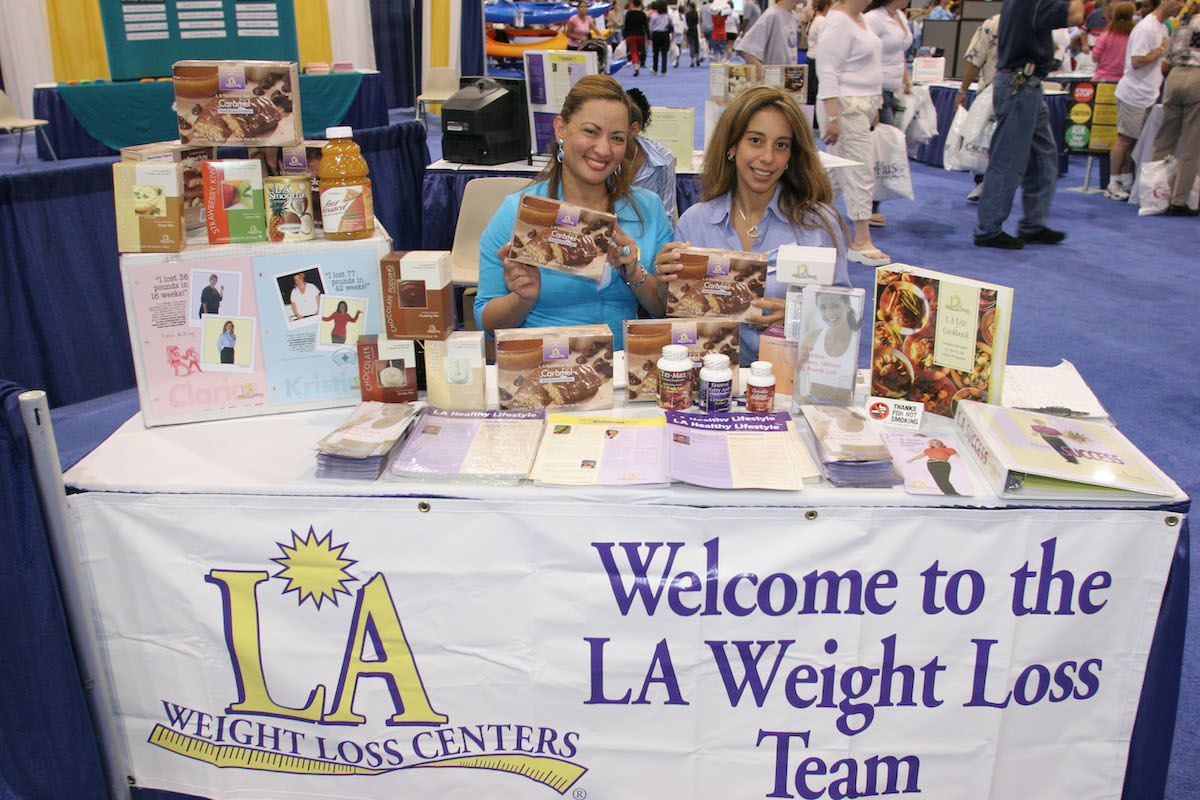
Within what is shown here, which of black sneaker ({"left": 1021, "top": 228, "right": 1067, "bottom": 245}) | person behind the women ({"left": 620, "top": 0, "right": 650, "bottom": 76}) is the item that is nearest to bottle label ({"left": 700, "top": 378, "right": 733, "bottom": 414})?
black sneaker ({"left": 1021, "top": 228, "right": 1067, "bottom": 245})

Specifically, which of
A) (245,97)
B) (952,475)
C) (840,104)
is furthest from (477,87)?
(952,475)

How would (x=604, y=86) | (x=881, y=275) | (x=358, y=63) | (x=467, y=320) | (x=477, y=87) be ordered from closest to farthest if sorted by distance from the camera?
1. (x=881, y=275)
2. (x=604, y=86)
3. (x=467, y=320)
4. (x=477, y=87)
5. (x=358, y=63)

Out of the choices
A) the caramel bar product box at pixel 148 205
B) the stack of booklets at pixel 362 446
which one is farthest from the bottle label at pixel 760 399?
the caramel bar product box at pixel 148 205

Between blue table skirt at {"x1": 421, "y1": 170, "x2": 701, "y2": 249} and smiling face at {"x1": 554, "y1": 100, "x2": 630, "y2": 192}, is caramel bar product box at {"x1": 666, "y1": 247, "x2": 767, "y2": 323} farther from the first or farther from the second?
blue table skirt at {"x1": 421, "y1": 170, "x2": 701, "y2": 249}

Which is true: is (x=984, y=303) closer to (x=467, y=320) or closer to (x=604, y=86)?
(x=604, y=86)

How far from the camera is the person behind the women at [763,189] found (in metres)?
2.37

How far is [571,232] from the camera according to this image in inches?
72.5

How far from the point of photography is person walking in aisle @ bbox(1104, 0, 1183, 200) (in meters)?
6.77

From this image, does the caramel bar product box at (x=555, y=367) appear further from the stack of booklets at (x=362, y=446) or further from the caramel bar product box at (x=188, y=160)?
the caramel bar product box at (x=188, y=160)

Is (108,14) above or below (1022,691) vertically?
above

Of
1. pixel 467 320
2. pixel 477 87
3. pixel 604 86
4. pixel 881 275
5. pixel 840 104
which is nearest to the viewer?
pixel 881 275

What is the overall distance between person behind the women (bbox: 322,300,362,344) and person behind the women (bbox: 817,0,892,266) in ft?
13.1

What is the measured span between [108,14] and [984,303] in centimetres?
999

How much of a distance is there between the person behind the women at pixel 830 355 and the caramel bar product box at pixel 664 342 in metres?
0.15
